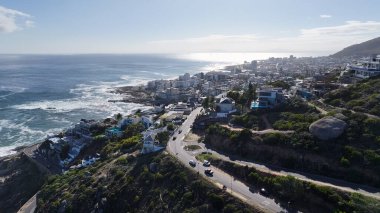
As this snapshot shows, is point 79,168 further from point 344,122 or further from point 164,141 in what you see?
point 344,122

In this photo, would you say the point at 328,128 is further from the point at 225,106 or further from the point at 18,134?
the point at 18,134

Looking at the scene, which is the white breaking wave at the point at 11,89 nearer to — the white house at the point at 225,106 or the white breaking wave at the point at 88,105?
the white breaking wave at the point at 88,105

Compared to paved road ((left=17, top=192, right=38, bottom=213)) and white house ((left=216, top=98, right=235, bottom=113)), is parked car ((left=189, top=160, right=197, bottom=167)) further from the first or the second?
paved road ((left=17, top=192, right=38, bottom=213))

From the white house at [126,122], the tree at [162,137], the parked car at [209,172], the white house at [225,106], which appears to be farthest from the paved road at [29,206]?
the white house at [225,106]

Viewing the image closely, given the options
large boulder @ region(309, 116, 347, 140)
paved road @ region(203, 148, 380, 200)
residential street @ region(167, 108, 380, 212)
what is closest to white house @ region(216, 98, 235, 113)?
residential street @ region(167, 108, 380, 212)

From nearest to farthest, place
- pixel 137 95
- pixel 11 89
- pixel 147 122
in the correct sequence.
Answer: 1. pixel 147 122
2. pixel 137 95
3. pixel 11 89

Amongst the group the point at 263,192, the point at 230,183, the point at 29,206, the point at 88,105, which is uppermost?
the point at 263,192

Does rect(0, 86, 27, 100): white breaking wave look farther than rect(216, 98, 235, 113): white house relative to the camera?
Yes

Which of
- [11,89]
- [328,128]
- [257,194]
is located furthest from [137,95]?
[257,194]

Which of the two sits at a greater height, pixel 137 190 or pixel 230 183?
pixel 230 183
